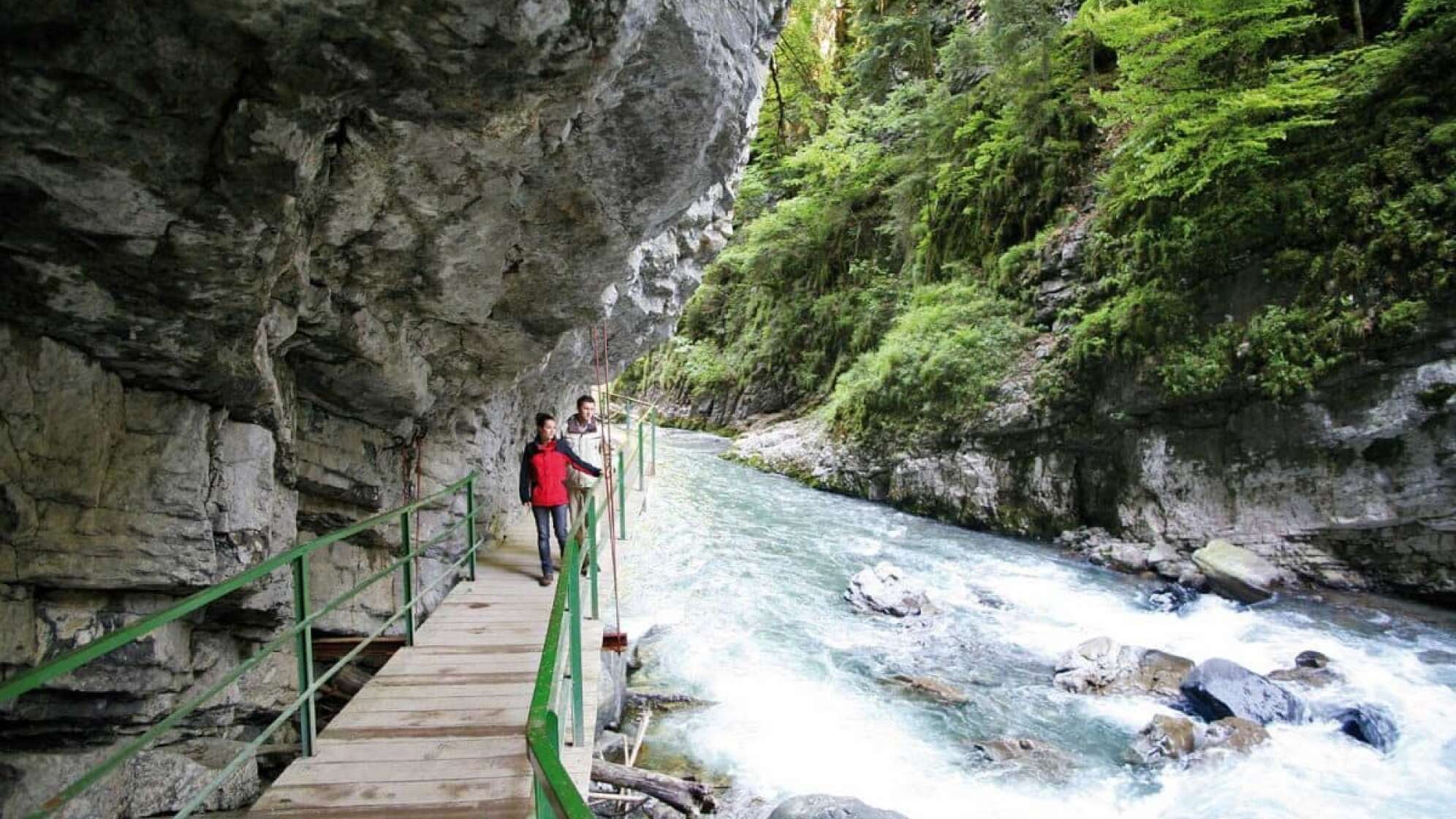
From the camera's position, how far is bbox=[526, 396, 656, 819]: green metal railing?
1698 mm

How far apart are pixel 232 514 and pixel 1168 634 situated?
10147 mm

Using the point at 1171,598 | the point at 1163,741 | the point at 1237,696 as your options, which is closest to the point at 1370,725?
the point at 1237,696

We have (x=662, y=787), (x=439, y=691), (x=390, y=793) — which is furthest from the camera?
(x=662, y=787)

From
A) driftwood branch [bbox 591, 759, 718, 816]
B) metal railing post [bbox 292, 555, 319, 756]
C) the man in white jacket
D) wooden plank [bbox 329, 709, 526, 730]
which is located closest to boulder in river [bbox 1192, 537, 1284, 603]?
driftwood branch [bbox 591, 759, 718, 816]

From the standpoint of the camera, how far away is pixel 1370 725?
275 inches

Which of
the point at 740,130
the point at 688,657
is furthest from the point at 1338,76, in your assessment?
the point at 688,657

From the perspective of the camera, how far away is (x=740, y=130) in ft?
21.1

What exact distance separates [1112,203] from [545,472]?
12.0m

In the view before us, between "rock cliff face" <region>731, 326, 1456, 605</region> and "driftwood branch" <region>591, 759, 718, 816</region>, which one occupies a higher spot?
"rock cliff face" <region>731, 326, 1456, 605</region>

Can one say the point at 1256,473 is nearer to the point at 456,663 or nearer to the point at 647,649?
the point at 647,649

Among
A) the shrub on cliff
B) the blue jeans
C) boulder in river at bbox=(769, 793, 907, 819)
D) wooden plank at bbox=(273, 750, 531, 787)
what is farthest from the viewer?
the shrub on cliff

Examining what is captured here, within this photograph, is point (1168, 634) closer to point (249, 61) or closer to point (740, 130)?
point (740, 130)

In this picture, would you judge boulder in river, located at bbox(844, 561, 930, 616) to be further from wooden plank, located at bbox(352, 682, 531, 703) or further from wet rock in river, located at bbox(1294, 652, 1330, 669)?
wooden plank, located at bbox(352, 682, 531, 703)

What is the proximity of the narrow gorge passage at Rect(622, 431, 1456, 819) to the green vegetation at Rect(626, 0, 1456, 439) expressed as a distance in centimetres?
362
